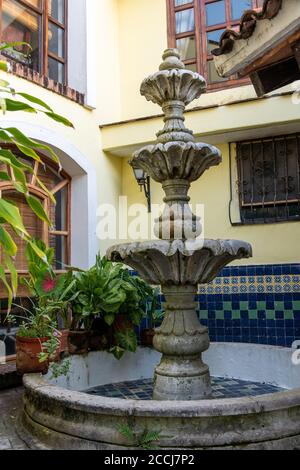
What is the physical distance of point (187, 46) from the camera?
6.41 meters

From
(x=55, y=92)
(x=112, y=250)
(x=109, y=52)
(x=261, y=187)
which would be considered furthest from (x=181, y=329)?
(x=109, y=52)

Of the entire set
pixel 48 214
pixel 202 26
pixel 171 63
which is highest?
pixel 202 26

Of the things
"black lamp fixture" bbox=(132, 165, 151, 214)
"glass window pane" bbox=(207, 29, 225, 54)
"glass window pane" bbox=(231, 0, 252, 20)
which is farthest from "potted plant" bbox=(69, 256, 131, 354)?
"glass window pane" bbox=(231, 0, 252, 20)

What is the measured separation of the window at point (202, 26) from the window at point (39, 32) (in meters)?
1.56

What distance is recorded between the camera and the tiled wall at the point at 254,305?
525cm

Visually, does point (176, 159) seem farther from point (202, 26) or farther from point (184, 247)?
point (202, 26)

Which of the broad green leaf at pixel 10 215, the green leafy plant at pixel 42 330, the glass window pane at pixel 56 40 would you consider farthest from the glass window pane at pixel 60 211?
the broad green leaf at pixel 10 215

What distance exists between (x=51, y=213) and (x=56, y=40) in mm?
2385

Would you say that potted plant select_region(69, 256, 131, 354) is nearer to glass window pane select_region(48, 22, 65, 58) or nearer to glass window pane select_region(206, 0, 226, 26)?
glass window pane select_region(48, 22, 65, 58)

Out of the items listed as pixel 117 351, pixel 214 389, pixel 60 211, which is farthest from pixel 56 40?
pixel 214 389

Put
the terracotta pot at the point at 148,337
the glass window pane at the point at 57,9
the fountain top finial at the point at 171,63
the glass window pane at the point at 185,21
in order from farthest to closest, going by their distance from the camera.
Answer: the glass window pane at the point at 185,21 → the glass window pane at the point at 57,9 → the terracotta pot at the point at 148,337 → the fountain top finial at the point at 171,63

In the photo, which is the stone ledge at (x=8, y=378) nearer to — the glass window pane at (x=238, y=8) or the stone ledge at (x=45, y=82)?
the stone ledge at (x=45, y=82)

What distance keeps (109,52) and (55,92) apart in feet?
→ 5.39

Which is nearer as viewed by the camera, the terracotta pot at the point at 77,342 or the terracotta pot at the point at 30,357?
the terracotta pot at the point at 30,357
